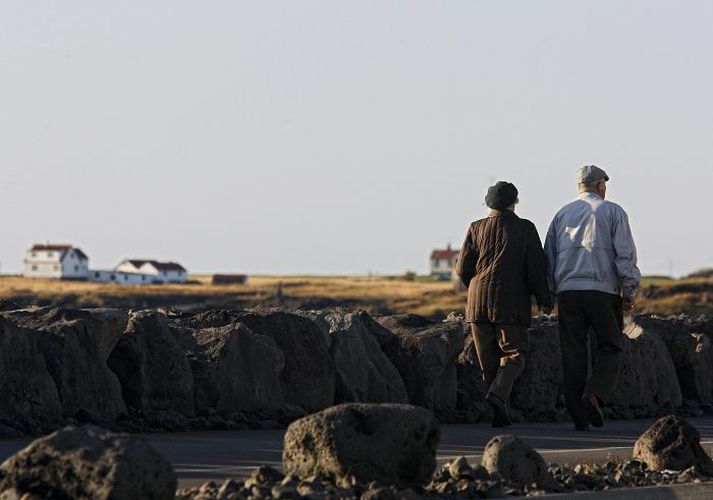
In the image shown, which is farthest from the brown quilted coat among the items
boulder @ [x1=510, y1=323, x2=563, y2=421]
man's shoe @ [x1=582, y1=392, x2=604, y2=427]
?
boulder @ [x1=510, y1=323, x2=563, y2=421]

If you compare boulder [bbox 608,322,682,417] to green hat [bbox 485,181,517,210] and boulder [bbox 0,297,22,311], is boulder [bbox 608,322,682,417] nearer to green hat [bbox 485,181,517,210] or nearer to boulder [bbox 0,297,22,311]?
green hat [bbox 485,181,517,210]

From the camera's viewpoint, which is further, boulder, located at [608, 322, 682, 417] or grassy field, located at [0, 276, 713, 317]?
grassy field, located at [0, 276, 713, 317]

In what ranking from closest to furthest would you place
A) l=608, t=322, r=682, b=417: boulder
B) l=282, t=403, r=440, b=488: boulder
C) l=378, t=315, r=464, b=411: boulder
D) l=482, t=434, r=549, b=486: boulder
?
l=282, t=403, r=440, b=488: boulder → l=482, t=434, r=549, b=486: boulder → l=378, t=315, r=464, b=411: boulder → l=608, t=322, r=682, b=417: boulder

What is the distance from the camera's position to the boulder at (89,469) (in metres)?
7.53

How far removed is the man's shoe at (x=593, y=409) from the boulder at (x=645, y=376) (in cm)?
241

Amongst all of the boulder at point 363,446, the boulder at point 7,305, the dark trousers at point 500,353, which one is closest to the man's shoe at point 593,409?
the dark trousers at point 500,353

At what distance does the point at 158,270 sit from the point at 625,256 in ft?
491

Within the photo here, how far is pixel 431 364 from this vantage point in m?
15.0

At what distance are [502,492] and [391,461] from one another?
62 centimetres

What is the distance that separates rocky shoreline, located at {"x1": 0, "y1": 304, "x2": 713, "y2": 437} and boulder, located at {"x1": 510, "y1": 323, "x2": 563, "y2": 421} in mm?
12

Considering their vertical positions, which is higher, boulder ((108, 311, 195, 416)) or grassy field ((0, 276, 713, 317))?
grassy field ((0, 276, 713, 317))

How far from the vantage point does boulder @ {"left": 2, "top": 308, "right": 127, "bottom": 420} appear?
12.4 m

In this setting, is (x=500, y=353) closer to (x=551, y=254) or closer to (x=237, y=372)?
(x=551, y=254)

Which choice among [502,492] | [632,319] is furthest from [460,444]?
[632,319]
